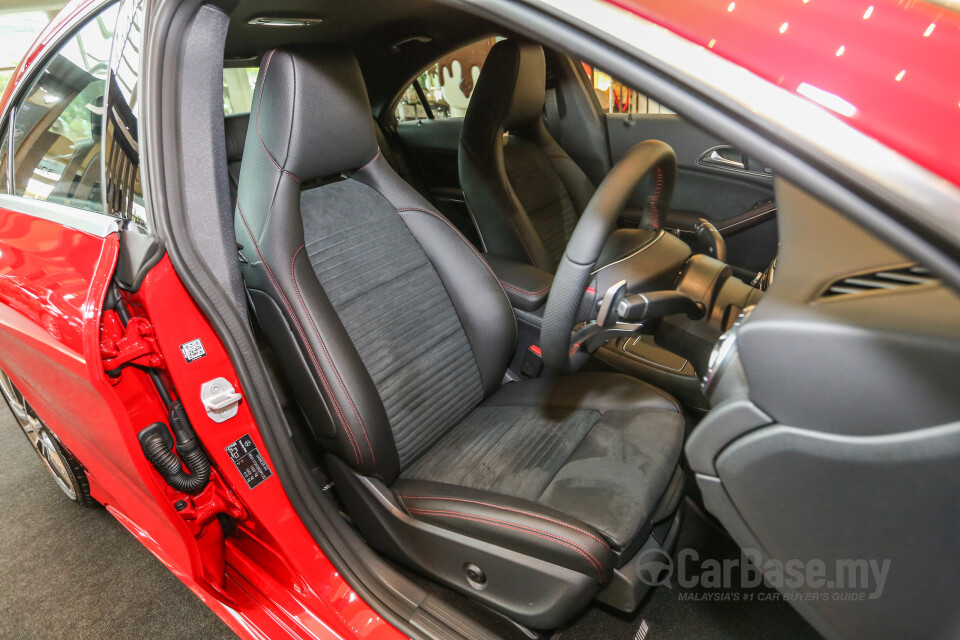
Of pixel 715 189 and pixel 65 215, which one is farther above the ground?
pixel 65 215

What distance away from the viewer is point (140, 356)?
0.95m

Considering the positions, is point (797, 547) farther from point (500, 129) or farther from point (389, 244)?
point (500, 129)

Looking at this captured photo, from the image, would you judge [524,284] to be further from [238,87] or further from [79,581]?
[79,581]

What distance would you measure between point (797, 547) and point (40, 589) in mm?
1833

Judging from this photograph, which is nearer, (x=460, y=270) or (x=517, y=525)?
(x=517, y=525)

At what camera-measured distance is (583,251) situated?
845mm

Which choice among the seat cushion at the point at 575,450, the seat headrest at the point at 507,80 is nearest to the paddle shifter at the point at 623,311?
the seat cushion at the point at 575,450

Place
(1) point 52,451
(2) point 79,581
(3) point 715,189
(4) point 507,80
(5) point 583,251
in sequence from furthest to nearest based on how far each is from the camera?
(3) point 715,189, (4) point 507,80, (1) point 52,451, (2) point 79,581, (5) point 583,251

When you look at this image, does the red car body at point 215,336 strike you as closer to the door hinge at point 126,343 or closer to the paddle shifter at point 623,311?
the door hinge at point 126,343

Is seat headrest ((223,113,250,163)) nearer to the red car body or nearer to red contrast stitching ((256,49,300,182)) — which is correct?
red contrast stitching ((256,49,300,182))

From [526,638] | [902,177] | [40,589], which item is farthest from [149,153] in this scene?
[40,589]

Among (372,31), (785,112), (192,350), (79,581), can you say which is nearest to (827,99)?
(785,112)

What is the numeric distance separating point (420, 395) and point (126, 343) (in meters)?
0.60

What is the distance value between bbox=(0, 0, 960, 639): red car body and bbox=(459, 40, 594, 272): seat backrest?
1237mm
